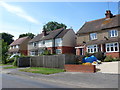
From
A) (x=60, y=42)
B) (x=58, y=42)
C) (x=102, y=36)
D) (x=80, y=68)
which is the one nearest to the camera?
(x=80, y=68)

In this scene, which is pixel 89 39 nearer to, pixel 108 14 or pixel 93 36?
pixel 93 36

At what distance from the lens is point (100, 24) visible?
33375mm

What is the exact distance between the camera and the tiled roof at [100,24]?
98.8 feet

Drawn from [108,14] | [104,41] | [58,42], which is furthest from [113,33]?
[58,42]

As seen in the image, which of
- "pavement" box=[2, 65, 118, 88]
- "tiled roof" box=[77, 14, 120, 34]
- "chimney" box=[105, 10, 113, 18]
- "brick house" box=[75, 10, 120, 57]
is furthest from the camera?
"chimney" box=[105, 10, 113, 18]

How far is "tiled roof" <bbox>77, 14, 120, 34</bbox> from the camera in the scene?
30.1 metres

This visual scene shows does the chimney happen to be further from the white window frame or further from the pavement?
the pavement

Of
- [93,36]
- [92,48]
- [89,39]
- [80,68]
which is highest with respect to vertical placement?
[93,36]

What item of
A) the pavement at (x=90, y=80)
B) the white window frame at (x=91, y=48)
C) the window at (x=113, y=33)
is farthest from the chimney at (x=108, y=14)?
the pavement at (x=90, y=80)

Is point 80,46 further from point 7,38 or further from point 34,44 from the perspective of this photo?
point 7,38

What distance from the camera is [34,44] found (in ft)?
164

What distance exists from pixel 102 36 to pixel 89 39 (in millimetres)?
3399

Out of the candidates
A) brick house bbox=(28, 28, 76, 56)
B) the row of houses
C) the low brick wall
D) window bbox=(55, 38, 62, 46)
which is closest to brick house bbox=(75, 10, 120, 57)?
the row of houses

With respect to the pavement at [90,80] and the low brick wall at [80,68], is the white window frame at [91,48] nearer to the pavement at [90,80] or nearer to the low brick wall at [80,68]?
the low brick wall at [80,68]
